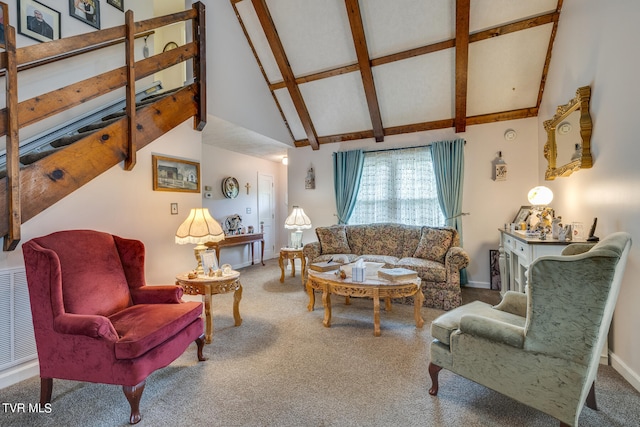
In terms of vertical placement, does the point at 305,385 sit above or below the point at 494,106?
below

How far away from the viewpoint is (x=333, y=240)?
15.1 feet

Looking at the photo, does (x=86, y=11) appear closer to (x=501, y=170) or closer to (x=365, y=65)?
(x=365, y=65)

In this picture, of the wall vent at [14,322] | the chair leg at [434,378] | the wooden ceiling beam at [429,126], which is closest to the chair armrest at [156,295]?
the wall vent at [14,322]

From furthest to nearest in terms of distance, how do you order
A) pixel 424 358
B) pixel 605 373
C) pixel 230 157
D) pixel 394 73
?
1. pixel 230 157
2. pixel 394 73
3. pixel 424 358
4. pixel 605 373

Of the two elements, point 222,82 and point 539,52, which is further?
point 222,82

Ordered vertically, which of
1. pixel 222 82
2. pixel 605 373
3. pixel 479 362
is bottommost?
pixel 605 373

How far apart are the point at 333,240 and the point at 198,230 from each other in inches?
93.0

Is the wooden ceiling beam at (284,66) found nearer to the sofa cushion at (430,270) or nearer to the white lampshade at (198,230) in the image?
the white lampshade at (198,230)

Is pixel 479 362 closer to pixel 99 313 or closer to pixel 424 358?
pixel 424 358

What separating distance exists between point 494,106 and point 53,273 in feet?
17.3

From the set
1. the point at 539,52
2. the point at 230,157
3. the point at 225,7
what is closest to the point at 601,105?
the point at 539,52

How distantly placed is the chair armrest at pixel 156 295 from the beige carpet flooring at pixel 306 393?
1.66 feet

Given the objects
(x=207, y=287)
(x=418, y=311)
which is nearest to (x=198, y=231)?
(x=207, y=287)

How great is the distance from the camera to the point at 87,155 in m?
2.39
